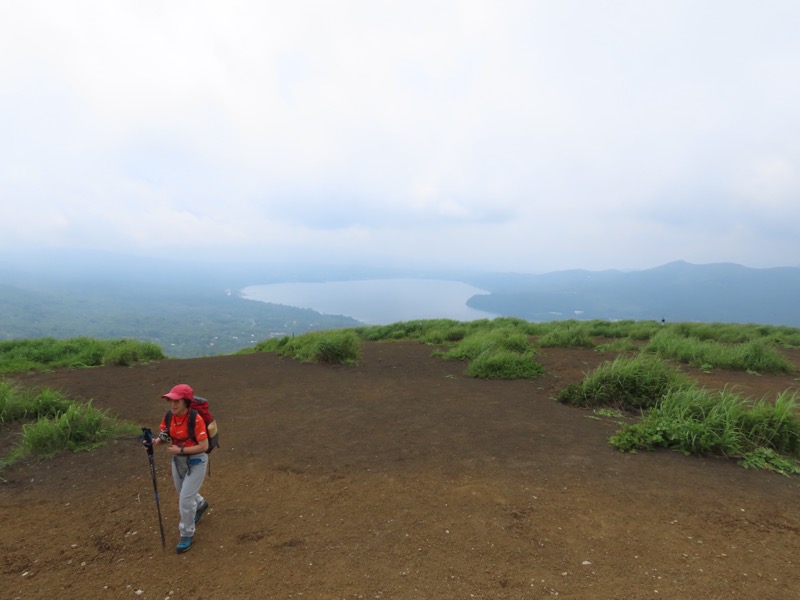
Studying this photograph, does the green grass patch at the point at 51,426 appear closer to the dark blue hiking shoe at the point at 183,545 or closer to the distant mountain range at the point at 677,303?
the dark blue hiking shoe at the point at 183,545

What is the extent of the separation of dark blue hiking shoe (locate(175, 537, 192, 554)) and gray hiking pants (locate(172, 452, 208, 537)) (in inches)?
1.6

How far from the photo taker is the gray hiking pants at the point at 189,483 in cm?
362

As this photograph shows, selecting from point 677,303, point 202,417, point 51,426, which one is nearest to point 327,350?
point 51,426

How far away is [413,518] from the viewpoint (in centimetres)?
396

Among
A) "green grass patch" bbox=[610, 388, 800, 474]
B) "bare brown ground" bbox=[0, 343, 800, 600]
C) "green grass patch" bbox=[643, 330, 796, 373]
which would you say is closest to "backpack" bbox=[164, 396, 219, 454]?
"bare brown ground" bbox=[0, 343, 800, 600]

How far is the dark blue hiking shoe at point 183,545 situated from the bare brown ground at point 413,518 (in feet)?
0.17

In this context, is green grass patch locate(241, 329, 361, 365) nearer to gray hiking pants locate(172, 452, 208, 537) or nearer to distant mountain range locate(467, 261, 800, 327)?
gray hiking pants locate(172, 452, 208, 537)

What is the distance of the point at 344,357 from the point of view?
1162cm

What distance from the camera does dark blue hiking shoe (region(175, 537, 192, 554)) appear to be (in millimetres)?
3538

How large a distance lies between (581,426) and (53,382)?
40.1 feet

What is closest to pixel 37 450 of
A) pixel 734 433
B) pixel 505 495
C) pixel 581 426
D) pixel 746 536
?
pixel 505 495

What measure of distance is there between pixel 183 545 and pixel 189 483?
555 millimetres

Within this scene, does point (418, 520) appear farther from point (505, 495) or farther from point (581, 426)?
point (581, 426)

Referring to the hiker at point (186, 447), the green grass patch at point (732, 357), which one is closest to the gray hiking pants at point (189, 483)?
the hiker at point (186, 447)
